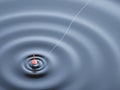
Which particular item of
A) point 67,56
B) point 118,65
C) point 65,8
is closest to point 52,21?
point 65,8

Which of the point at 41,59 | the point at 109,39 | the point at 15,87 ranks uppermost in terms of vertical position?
the point at 109,39

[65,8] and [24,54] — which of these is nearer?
[24,54]

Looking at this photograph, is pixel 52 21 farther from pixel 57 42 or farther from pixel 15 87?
pixel 15 87

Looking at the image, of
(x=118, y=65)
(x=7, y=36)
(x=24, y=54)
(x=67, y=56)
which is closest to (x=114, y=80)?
(x=118, y=65)

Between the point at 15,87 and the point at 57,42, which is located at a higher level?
the point at 57,42

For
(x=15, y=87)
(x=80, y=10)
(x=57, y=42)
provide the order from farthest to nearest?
(x=80, y=10)
(x=57, y=42)
(x=15, y=87)

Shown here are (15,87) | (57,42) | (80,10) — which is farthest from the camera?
(80,10)

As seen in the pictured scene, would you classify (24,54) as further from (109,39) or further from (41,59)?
(109,39)
